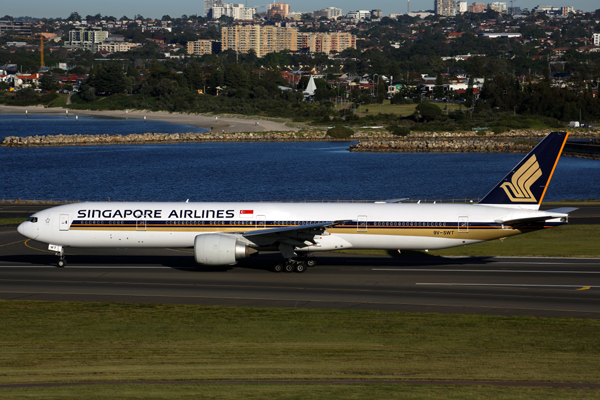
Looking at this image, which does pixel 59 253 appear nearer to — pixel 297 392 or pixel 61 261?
pixel 61 261

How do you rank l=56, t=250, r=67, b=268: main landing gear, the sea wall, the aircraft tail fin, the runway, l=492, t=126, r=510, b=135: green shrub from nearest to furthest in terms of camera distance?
the runway, the aircraft tail fin, l=56, t=250, r=67, b=268: main landing gear, the sea wall, l=492, t=126, r=510, b=135: green shrub

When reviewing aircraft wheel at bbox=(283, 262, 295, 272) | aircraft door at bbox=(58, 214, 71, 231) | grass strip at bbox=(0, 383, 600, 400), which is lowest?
aircraft wheel at bbox=(283, 262, 295, 272)

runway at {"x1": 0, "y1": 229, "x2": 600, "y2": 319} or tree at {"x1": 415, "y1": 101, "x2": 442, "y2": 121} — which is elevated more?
tree at {"x1": 415, "y1": 101, "x2": 442, "y2": 121}

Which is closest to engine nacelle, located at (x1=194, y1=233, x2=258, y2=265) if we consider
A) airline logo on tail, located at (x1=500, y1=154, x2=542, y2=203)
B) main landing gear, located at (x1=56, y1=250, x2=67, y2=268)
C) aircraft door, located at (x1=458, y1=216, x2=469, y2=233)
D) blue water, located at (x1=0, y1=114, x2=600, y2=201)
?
main landing gear, located at (x1=56, y1=250, x2=67, y2=268)

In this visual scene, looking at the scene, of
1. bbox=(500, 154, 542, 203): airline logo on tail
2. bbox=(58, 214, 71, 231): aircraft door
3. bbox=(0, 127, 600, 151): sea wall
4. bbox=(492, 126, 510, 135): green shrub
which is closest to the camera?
bbox=(500, 154, 542, 203): airline logo on tail

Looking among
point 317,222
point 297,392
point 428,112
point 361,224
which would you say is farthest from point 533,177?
point 428,112

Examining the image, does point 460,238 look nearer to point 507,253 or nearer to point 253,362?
point 507,253

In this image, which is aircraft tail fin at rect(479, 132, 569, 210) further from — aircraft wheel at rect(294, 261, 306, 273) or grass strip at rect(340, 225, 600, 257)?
aircraft wheel at rect(294, 261, 306, 273)

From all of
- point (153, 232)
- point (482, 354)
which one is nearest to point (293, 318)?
point (482, 354)

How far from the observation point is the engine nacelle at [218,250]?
40031mm

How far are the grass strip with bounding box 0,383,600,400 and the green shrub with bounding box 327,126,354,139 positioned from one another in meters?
160

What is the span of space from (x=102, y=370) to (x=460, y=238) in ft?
82.6

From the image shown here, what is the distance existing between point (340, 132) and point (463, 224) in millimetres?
139929

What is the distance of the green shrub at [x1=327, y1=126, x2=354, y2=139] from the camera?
180 m
